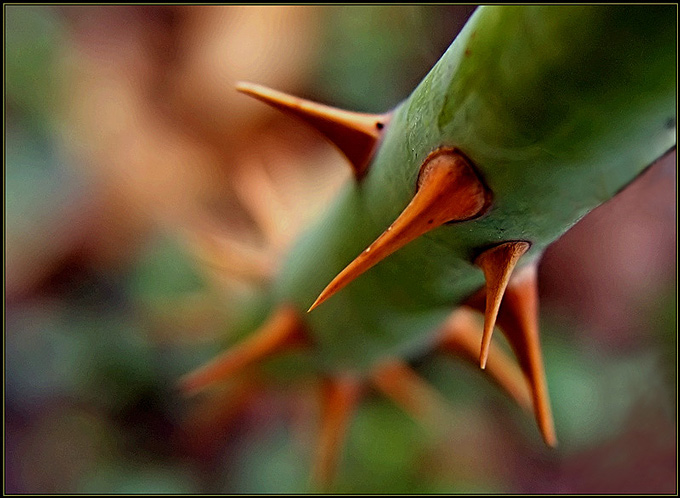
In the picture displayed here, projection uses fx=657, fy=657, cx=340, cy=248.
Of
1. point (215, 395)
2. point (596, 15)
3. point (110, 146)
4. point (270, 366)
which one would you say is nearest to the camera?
point (596, 15)

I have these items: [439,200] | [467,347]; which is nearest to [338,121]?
[439,200]

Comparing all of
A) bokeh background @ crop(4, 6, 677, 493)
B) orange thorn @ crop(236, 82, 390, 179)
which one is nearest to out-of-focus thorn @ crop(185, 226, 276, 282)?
bokeh background @ crop(4, 6, 677, 493)

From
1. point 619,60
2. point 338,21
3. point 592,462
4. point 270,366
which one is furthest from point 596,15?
point 592,462

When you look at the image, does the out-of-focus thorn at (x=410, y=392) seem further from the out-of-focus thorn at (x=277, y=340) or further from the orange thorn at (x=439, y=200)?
the orange thorn at (x=439, y=200)

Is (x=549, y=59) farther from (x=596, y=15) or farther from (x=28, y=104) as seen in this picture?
(x=28, y=104)

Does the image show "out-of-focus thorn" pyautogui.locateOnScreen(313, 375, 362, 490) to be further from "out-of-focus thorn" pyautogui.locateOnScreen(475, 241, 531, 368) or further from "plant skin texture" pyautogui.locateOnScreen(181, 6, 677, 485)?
"out-of-focus thorn" pyautogui.locateOnScreen(475, 241, 531, 368)

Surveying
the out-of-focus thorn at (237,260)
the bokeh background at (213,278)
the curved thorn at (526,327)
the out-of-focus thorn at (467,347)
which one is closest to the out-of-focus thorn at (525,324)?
the curved thorn at (526,327)
